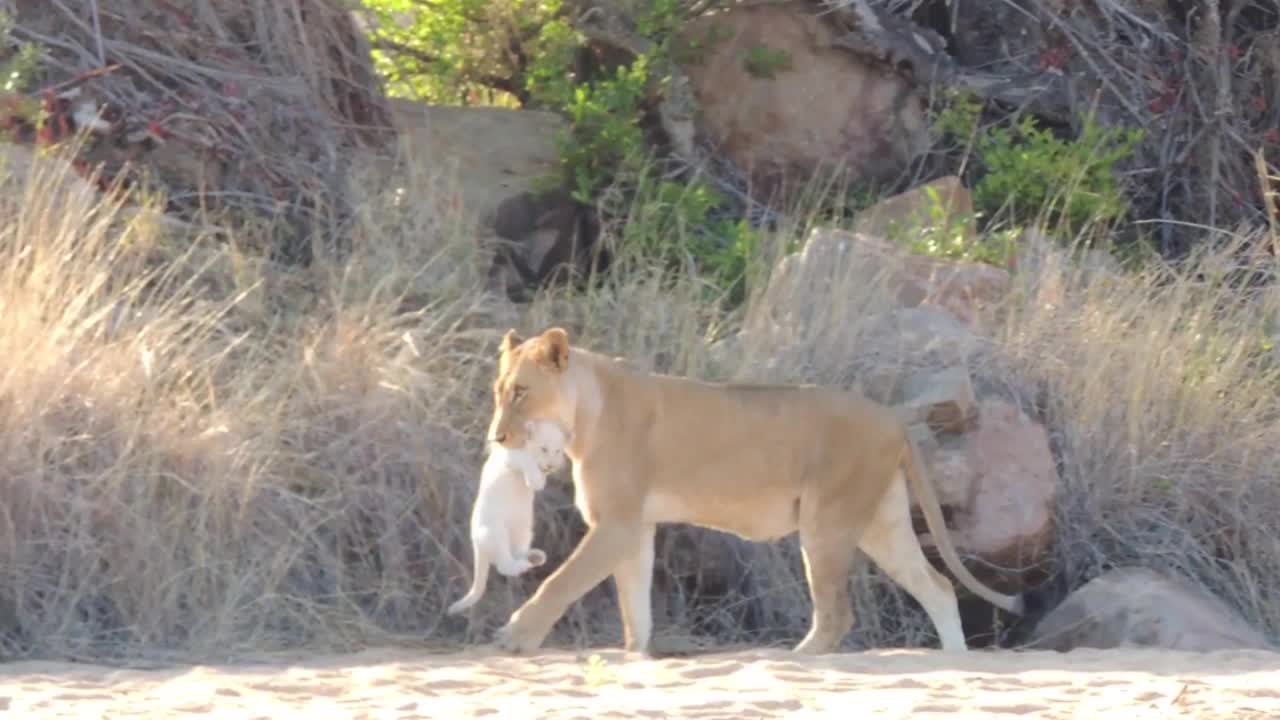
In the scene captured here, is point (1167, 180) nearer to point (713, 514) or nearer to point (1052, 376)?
point (1052, 376)

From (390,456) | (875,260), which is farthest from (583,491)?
(875,260)

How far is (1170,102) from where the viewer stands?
41.9ft

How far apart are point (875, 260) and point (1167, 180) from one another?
3.55 m

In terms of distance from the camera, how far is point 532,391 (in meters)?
7.81

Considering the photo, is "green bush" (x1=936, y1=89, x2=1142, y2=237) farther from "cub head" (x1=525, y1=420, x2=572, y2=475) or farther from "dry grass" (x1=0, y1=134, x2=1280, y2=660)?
"cub head" (x1=525, y1=420, x2=572, y2=475)

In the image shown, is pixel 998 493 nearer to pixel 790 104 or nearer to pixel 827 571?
pixel 827 571

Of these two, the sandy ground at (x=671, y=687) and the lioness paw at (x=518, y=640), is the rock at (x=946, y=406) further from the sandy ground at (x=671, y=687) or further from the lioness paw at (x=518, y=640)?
the lioness paw at (x=518, y=640)

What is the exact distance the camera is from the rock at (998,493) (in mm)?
8875

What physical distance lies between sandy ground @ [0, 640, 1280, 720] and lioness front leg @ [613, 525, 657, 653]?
0.17 metres

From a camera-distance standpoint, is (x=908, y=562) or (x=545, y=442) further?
(x=908, y=562)

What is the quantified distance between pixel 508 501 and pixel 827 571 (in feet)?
3.89

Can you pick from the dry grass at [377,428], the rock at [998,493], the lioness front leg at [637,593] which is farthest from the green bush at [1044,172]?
the lioness front leg at [637,593]

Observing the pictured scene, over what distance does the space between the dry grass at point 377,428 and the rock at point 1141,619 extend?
1.38ft

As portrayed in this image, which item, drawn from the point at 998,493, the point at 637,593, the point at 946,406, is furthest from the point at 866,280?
the point at 637,593
